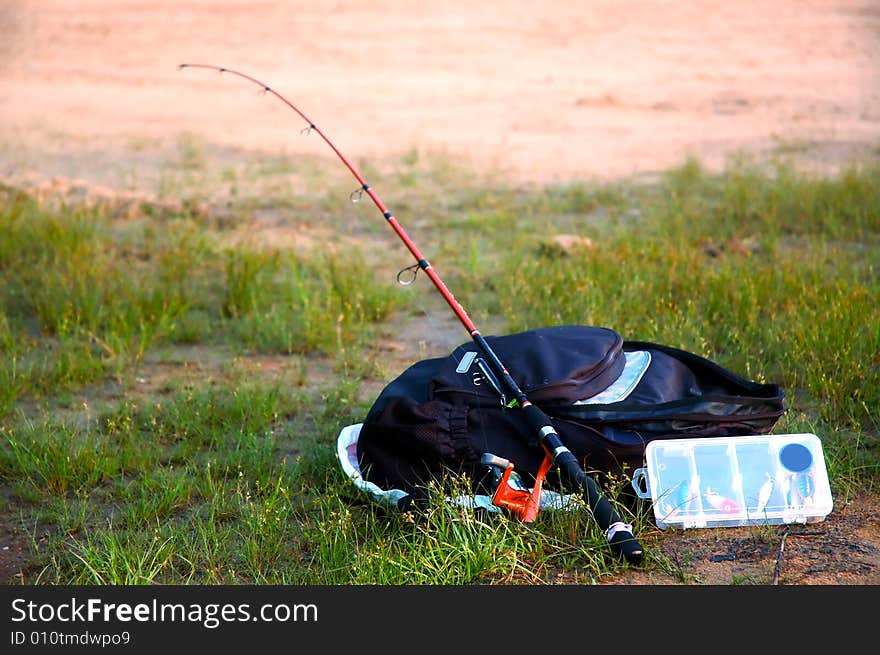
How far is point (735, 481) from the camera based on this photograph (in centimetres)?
365

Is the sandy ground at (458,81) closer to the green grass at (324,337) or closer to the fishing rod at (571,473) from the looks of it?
the green grass at (324,337)

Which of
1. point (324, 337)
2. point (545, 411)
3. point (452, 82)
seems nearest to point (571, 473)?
point (545, 411)

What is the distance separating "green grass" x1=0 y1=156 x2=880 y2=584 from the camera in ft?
11.8

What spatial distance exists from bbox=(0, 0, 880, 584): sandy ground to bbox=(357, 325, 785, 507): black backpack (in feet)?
18.8

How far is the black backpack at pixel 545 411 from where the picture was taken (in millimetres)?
3656

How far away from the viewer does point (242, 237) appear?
7.33 meters

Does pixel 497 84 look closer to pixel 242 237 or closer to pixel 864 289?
pixel 242 237

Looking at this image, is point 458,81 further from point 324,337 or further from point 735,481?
point 735,481

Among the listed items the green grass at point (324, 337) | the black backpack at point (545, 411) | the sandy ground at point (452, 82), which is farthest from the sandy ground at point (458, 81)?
the black backpack at point (545, 411)

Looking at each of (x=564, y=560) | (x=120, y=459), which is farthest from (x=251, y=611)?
(x=120, y=459)

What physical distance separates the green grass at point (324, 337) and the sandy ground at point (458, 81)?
5.54 feet

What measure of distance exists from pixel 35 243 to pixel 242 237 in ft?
4.15

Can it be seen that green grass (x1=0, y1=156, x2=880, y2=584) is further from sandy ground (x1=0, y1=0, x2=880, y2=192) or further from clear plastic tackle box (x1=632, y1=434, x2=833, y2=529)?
sandy ground (x1=0, y1=0, x2=880, y2=192)

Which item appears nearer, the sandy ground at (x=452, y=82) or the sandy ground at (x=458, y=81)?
the sandy ground at (x=452, y=82)
